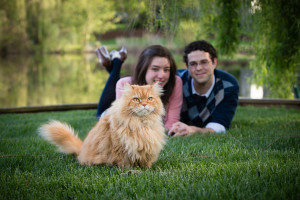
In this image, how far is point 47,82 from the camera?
13102 mm

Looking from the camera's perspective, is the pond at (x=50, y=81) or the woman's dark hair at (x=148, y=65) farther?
the pond at (x=50, y=81)

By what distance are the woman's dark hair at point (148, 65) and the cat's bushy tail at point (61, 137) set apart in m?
1.23

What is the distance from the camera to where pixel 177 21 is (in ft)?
13.8

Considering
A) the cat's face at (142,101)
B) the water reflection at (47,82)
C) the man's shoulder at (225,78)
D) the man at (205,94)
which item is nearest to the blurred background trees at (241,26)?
the man at (205,94)

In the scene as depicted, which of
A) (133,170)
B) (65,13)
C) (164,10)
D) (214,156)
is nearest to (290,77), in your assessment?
(164,10)

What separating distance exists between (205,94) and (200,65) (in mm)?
569

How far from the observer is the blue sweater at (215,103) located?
413cm

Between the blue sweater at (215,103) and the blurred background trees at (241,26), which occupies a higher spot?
the blurred background trees at (241,26)

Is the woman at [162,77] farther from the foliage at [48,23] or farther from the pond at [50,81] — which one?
the foliage at [48,23]

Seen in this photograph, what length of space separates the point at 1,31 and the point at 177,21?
55.3 ft

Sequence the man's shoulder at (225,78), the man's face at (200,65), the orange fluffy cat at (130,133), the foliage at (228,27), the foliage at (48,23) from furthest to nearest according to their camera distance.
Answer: the foliage at (48,23)
the foliage at (228,27)
the man's shoulder at (225,78)
the man's face at (200,65)
the orange fluffy cat at (130,133)

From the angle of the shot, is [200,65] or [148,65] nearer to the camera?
[148,65]

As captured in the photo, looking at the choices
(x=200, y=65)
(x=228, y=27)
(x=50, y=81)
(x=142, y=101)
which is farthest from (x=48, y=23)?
(x=142, y=101)

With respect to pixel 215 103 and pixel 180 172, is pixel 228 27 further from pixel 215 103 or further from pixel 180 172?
pixel 180 172
